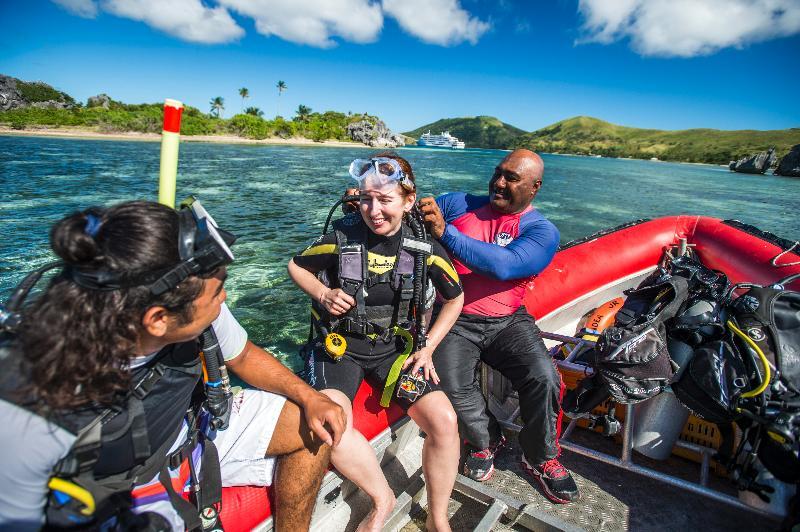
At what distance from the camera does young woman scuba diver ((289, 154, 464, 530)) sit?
2049 mm

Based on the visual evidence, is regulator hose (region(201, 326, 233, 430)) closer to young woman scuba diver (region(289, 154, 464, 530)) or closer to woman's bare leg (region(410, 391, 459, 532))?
young woman scuba diver (region(289, 154, 464, 530))

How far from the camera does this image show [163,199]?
131cm

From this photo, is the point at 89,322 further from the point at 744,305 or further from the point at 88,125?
the point at 88,125

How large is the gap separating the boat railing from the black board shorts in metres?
0.67

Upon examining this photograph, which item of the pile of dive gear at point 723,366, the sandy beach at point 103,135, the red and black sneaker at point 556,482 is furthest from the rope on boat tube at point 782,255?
the sandy beach at point 103,135

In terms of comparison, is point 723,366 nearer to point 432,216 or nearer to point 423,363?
point 423,363

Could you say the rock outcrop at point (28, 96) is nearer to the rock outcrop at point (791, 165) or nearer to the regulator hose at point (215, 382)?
the regulator hose at point (215, 382)

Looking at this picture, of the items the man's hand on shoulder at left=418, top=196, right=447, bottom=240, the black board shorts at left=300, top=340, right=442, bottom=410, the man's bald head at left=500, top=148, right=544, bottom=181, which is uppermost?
the man's bald head at left=500, top=148, right=544, bottom=181

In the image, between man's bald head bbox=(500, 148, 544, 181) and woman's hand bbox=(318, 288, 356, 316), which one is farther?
man's bald head bbox=(500, 148, 544, 181)

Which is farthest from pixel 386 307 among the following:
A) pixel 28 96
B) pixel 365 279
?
pixel 28 96

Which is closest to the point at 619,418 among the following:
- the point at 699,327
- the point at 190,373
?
the point at 699,327

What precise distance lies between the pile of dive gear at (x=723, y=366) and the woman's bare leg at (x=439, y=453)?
945 millimetres

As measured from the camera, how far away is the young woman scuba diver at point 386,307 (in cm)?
205

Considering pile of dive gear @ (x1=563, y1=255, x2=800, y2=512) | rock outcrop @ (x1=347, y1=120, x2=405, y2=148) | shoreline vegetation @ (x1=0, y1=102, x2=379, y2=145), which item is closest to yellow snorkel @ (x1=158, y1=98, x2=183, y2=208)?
pile of dive gear @ (x1=563, y1=255, x2=800, y2=512)
